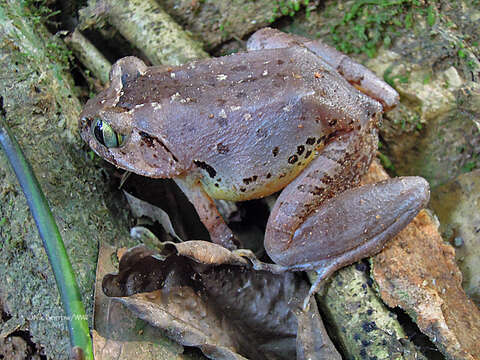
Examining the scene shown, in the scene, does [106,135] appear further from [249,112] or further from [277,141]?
[277,141]

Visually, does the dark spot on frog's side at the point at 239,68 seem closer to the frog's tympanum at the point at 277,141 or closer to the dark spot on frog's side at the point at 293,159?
the frog's tympanum at the point at 277,141

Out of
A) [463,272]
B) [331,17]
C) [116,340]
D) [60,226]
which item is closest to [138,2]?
[331,17]

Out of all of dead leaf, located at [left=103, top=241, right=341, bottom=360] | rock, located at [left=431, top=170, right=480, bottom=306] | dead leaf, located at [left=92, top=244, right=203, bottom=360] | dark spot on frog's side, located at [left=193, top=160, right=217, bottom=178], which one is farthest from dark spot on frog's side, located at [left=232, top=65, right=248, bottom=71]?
rock, located at [left=431, top=170, right=480, bottom=306]

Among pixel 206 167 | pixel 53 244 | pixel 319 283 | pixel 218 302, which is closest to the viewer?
pixel 53 244

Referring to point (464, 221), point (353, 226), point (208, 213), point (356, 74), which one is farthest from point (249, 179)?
point (464, 221)

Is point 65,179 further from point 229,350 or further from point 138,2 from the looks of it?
point 138,2

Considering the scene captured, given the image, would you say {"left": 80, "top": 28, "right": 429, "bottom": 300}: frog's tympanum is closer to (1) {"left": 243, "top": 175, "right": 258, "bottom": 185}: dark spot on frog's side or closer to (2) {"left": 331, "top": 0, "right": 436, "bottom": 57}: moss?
(1) {"left": 243, "top": 175, "right": 258, "bottom": 185}: dark spot on frog's side
